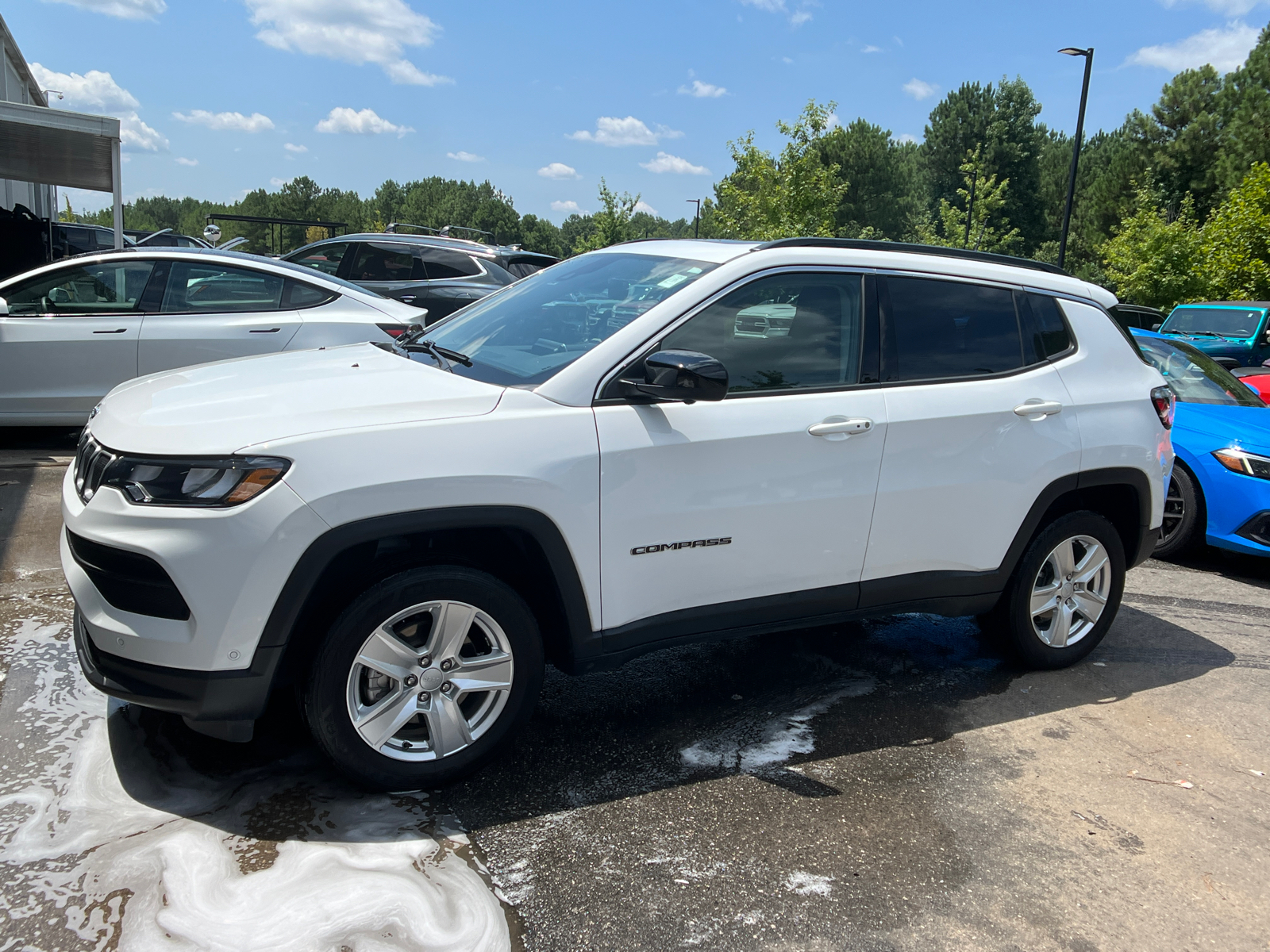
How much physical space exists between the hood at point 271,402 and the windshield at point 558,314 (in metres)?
0.22

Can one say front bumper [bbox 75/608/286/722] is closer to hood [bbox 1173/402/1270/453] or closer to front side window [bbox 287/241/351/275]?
hood [bbox 1173/402/1270/453]

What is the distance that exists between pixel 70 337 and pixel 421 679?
5634 mm

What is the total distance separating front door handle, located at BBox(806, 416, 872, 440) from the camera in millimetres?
3506

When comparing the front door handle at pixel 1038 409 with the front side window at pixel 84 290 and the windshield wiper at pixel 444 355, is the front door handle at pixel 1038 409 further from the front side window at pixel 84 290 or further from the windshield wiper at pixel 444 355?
the front side window at pixel 84 290

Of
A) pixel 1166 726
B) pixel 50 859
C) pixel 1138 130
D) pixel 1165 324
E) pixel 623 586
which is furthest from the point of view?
pixel 1138 130

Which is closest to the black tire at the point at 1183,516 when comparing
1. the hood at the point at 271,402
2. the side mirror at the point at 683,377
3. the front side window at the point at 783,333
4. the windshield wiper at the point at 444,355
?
the front side window at the point at 783,333

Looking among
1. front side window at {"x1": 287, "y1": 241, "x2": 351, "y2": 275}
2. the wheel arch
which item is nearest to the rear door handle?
the wheel arch

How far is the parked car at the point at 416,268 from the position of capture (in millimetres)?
11797

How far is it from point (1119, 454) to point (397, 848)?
343 cm

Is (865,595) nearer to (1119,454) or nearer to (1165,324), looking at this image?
(1119,454)

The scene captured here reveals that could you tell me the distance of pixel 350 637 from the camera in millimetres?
→ 2877

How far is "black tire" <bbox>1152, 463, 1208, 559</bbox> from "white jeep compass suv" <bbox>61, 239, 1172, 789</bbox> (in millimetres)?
2477

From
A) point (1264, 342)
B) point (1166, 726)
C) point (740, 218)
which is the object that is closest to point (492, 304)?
point (1166, 726)

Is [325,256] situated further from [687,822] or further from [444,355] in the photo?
[687,822]
